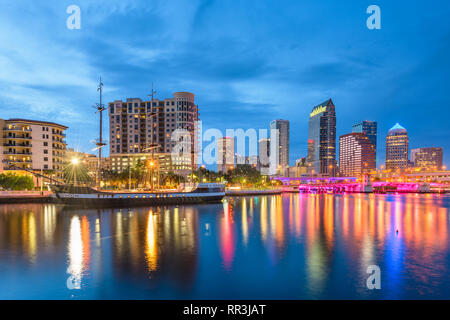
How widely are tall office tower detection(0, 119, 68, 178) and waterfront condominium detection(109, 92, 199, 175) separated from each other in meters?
48.8

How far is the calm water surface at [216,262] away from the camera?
55.1 ft

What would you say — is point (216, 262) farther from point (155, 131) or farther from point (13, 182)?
point (155, 131)

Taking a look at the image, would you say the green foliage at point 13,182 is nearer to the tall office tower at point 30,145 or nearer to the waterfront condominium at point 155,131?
the tall office tower at point 30,145

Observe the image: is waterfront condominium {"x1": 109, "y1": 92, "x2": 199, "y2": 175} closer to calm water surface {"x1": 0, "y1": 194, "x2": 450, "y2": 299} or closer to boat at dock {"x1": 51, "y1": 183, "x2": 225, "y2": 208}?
boat at dock {"x1": 51, "y1": 183, "x2": 225, "y2": 208}

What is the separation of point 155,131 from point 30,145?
62.5 metres

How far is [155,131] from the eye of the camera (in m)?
154

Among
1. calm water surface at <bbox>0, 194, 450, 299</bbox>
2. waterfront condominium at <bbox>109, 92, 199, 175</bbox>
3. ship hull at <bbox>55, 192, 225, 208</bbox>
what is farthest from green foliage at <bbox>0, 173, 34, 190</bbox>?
waterfront condominium at <bbox>109, 92, 199, 175</bbox>

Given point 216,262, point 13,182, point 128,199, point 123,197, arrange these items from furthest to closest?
point 13,182
point 128,199
point 123,197
point 216,262

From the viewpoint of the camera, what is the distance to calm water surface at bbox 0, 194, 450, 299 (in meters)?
→ 16.8

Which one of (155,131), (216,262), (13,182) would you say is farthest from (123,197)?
(155,131)
